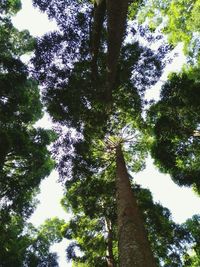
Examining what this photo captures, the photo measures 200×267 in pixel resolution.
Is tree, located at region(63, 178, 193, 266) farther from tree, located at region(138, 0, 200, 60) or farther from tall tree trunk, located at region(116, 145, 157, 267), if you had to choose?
tree, located at region(138, 0, 200, 60)

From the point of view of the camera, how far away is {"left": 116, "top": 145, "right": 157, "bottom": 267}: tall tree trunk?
18.9ft

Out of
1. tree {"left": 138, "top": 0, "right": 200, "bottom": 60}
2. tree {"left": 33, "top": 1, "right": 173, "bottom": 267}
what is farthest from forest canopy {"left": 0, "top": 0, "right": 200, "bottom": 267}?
tree {"left": 138, "top": 0, "right": 200, "bottom": 60}

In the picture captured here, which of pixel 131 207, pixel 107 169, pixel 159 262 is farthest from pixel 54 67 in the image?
pixel 159 262

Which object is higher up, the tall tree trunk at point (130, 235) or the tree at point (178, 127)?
the tree at point (178, 127)

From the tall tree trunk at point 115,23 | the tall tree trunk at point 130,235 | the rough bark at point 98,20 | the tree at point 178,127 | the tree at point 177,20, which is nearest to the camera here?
the tall tree trunk at point 130,235

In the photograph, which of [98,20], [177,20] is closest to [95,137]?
[98,20]

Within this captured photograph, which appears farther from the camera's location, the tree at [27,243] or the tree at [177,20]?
the tree at [177,20]

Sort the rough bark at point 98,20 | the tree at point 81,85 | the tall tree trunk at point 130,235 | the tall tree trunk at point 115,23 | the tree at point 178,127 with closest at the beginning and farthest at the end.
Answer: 1. the tall tree trunk at point 130,235
2. the tall tree trunk at point 115,23
3. the rough bark at point 98,20
4. the tree at point 81,85
5. the tree at point 178,127

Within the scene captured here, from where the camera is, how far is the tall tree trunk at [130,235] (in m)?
5.75

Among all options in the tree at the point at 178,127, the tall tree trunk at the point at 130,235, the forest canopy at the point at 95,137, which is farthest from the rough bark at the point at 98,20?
the tree at the point at 178,127

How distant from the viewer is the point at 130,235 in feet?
21.7

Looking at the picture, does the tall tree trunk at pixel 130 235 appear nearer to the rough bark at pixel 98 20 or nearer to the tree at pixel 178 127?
the rough bark at pixel 98 20

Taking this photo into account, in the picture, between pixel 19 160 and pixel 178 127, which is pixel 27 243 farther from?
pixel 178 127

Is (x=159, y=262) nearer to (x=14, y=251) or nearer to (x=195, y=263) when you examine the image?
(x=195, y=263)
